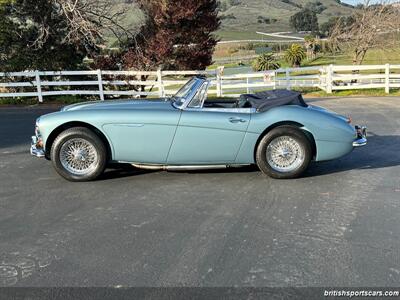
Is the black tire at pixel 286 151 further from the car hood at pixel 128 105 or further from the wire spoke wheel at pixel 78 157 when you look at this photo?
the wire spoke wheel at pixel 78 157

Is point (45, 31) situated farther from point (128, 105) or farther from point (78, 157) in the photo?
point (78, 157)

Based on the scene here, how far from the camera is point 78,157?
5.41m

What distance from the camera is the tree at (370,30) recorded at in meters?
19.6

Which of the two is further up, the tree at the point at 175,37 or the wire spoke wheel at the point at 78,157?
the tree at the point at 175,37

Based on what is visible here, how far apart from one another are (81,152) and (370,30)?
58.1ft

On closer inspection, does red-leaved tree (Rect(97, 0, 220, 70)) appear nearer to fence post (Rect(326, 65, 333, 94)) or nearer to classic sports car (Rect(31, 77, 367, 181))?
fence post (Rect(326, 65, 333, 94))

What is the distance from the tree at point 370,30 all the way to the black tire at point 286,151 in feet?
53.2

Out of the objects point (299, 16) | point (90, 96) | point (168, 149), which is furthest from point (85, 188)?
point (299, 16)

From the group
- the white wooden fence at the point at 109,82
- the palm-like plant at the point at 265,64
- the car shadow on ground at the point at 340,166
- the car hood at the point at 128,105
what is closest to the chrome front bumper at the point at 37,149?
the car hood at the point at 128,105

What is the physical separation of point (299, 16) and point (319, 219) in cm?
11587

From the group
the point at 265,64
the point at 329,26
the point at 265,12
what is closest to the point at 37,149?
the point at 265,64

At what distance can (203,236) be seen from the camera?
3822mm

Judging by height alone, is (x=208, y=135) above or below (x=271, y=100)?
below

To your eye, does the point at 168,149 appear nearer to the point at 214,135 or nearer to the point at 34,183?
the point at 214,135
